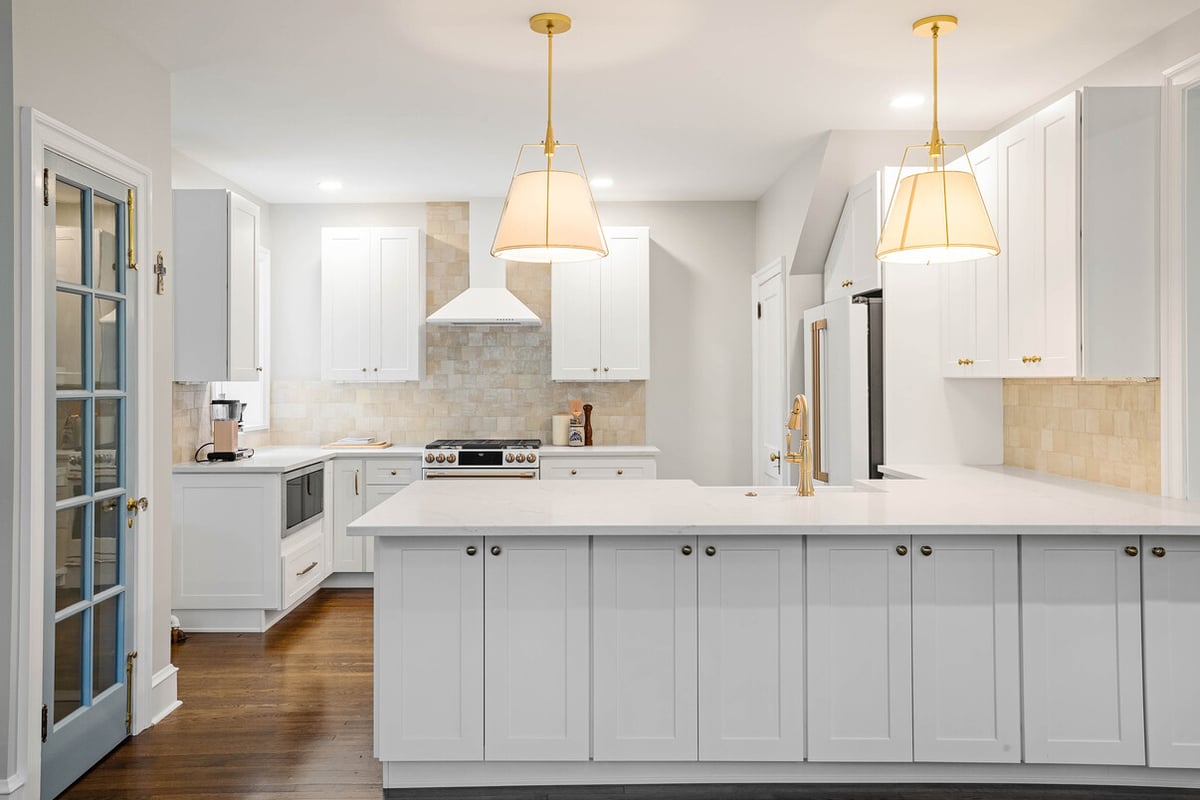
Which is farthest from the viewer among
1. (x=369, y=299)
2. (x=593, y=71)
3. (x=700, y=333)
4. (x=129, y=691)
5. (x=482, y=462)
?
(x=700, y=333)

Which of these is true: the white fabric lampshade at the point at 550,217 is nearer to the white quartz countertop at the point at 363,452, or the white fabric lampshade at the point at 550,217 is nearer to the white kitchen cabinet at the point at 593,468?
the white quartz countertop at the point at 363,452

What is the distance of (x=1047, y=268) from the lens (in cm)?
319

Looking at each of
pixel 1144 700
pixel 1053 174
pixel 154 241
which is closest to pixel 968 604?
pixel 1144 700

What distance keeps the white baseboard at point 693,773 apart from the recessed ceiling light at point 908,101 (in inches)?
113

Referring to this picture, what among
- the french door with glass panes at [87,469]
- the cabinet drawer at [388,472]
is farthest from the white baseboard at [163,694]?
the cabinet drawer at [388,472]

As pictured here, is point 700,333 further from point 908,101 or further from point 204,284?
point 204,284

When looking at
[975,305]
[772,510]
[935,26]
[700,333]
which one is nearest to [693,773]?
[772,510]

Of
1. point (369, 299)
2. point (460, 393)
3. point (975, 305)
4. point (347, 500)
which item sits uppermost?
point (369, 299)

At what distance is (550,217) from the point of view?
8.82 ft

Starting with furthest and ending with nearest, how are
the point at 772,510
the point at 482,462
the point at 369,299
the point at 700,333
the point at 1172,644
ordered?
the point at 700,333, the point at 369,299, the point at 482,462, the point at 772,510, the point at 1172,644

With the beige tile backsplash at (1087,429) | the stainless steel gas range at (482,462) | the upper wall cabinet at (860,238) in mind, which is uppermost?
the upper wall cabinet at (860,238)

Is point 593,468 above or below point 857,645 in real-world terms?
above

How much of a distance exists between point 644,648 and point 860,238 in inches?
105

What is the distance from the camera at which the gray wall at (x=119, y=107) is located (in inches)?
99.3
